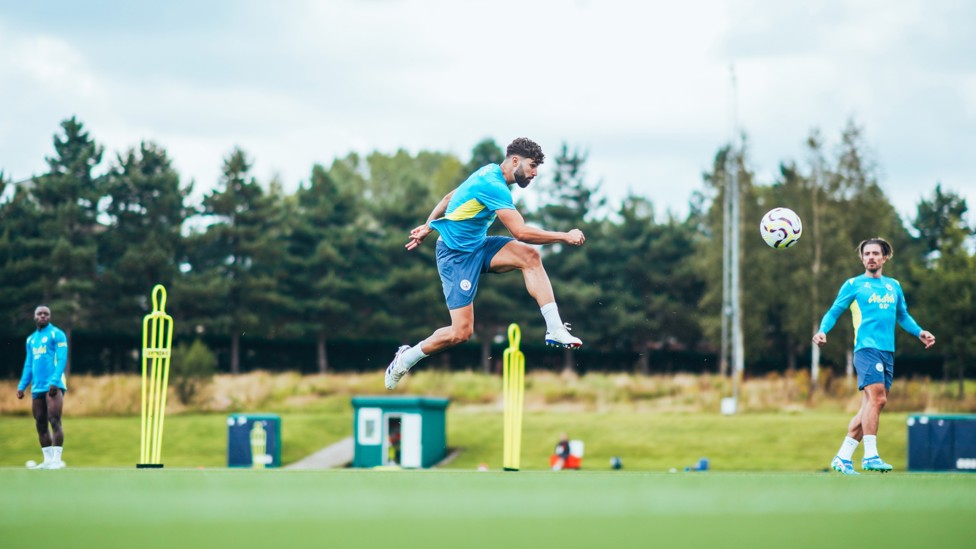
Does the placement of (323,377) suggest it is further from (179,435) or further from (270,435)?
(270,435)

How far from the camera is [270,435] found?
29.0 m

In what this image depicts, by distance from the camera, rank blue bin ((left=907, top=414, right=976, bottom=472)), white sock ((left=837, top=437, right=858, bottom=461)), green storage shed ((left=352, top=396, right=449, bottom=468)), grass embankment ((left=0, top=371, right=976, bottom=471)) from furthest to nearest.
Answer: grass embankment ((left=0, top=371, right=976, bottom=471))
green storage shed ((left=352, top=396, right=449, bottom=468))
blue bin ((left=907, top=414, right=976, bottom=472))
white sock ((left=837, top=437, right=858, bottom=461))

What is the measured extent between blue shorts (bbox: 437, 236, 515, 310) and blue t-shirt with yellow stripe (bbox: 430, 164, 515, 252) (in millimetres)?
64

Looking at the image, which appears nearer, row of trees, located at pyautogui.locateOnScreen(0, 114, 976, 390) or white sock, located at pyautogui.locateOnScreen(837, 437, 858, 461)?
white sock, located at pyautogui.locateOnScreen(837, 437, 858, 461)

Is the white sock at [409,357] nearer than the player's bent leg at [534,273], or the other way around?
the player's bent leg at [534,273]

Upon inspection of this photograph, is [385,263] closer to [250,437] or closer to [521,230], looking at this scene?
[250,437]

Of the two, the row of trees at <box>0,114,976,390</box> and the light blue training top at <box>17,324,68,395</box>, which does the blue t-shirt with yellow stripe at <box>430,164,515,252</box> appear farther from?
the row of trees at <box>0,114,976,390</box>

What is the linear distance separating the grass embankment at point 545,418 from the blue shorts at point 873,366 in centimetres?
1872

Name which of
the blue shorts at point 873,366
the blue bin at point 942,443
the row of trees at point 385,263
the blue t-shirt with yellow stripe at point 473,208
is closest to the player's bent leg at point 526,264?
the blue t-shirt with yellow stripe at point 473,208

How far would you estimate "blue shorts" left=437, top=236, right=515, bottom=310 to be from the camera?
32.2 feet

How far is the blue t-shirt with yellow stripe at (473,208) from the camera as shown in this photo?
9734 millimetres

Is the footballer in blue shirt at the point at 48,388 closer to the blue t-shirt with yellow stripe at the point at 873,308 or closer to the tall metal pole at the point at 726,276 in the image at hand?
the blue t-shirt with yellow stripe at the point at 873,308

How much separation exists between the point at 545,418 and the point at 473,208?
2700 cm

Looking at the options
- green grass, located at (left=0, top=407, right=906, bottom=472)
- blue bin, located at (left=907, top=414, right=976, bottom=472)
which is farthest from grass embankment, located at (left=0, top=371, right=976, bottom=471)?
blue bin, located at (left=907, top=414, right=976, bottom=472)
